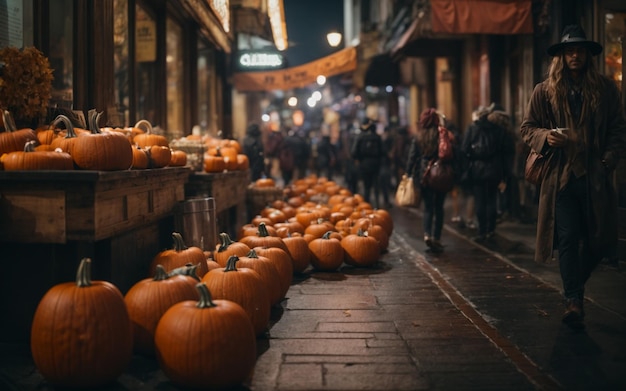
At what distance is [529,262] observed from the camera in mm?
Answer: 9570

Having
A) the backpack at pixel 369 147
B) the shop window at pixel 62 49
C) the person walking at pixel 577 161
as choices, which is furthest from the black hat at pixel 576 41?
the backpack at pixel 369 147

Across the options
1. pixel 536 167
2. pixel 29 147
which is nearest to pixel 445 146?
pixel 536 167

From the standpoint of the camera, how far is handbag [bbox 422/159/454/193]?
10633 millimetres

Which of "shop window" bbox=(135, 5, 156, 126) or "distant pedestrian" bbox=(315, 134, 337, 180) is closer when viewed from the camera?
"shop window" bbox=(135, 5, 156, 126)

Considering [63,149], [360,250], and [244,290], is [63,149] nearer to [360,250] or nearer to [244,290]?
[244,290]

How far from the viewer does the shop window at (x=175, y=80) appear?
14375 millimetres

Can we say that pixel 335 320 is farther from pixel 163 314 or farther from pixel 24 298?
pixel 24 298

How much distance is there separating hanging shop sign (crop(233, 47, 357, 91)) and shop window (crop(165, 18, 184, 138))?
7.92 m

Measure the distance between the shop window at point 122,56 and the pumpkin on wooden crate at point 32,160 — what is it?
14.0 ft

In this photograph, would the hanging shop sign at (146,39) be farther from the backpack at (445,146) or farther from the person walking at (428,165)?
the backpack at (445,146)

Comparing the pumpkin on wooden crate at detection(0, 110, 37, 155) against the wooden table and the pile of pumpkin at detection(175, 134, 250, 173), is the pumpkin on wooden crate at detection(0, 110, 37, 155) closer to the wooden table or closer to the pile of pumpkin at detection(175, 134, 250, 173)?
the wooden table

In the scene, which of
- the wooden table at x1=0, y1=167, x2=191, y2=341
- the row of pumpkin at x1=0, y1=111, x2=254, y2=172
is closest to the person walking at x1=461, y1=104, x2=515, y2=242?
the row of pumpkin at x1=0, y1=111, x2=254, y2=172

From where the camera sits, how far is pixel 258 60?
21344 mm

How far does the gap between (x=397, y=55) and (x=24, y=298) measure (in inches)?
678
